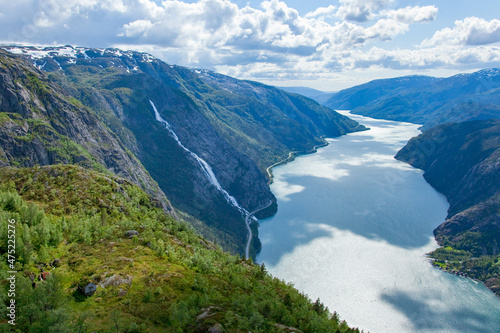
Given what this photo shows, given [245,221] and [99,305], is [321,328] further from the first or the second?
[245,221]

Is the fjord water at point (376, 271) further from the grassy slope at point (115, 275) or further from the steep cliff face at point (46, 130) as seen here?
the grassy slope at point (115, 275)

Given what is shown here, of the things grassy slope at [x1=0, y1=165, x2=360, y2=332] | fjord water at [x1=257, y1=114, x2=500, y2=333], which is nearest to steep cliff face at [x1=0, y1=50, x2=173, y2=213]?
grassy slope at [x1=0, y1=165, x2=360, y2=332]

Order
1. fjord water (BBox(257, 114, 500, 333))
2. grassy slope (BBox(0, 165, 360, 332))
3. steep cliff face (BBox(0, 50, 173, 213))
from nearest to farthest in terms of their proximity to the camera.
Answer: grassy slope (BBox(0, 165, 360, 332)) < steep cliff face (BBox(0, 50, 173, 213)) < fjord water (BBox(257, 114, 500, 333))

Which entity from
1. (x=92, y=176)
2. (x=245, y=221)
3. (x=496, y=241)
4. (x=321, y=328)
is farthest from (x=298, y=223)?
(x=321, y=328)

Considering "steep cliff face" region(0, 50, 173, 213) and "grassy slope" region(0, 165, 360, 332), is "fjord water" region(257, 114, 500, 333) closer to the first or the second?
"steep cliff face" region(0, 50, 173, 213)

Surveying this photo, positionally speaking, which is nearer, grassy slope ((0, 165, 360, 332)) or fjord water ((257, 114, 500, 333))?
grassy slope ((0, 165, 360, 332))

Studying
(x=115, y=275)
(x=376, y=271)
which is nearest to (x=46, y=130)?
(x=115, y=275)

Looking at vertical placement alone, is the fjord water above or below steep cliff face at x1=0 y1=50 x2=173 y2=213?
below

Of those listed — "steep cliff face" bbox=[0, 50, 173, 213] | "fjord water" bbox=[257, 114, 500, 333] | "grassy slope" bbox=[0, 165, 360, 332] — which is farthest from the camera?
"fjord water" bbox=[257, 114, 500, 333]
